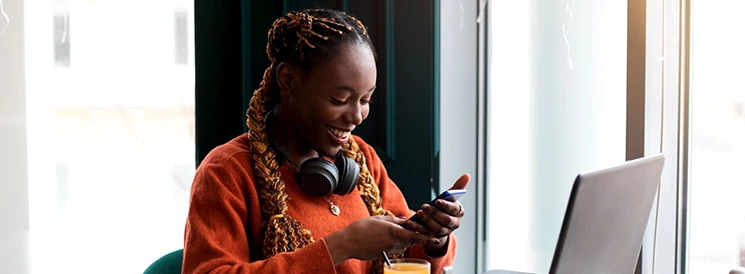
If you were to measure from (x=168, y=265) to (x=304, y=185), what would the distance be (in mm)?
310

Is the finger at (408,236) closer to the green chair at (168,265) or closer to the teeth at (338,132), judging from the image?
the teeth at (338,132)

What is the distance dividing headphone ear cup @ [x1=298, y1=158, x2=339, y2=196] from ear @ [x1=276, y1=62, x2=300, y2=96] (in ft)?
0.49

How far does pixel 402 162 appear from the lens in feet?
7.64

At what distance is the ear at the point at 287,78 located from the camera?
1456 mm

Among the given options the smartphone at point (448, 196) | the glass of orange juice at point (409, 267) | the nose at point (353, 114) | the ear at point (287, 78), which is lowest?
the glass of orange juice at point (409, 267)

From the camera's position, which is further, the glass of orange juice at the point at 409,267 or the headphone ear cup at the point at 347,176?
the headphone ear cup at the point at 347,176

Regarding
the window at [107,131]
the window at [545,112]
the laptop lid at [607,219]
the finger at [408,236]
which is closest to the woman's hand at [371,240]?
the finger at [408,236]

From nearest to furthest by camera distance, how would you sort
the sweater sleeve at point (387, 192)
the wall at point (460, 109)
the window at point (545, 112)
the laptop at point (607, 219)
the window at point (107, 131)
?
the laptop at point (607, 219), the sweater sleeve at point (387, 192), the window at point (545, 112), the window at point (107, 131), the wall at point (460, 109)

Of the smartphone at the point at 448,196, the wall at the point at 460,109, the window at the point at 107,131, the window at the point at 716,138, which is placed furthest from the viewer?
the wall at the point at 460,109

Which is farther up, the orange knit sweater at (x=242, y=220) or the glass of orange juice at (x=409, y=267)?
the orange knit sweater at (x=242, y=220)

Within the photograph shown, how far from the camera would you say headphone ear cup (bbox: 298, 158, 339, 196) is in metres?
1.44

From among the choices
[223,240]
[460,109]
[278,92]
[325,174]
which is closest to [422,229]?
[325,174]

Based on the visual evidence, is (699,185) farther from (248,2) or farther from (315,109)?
(248,2)

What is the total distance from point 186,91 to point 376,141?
24.7 inches
